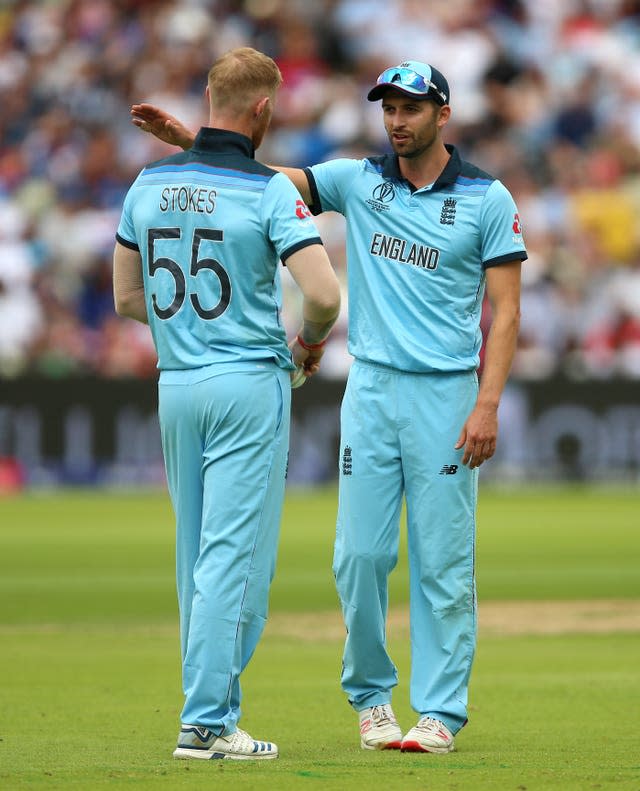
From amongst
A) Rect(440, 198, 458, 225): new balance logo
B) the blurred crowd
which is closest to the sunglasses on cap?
Rect(440, 198, 458, 225): new balance logo

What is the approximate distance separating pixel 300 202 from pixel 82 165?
18.6 m

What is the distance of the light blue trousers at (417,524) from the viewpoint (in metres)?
6.27

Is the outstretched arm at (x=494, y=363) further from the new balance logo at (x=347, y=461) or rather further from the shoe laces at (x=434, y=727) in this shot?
the shoe laces at (x=434, y=727)

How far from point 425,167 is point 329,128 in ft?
58.8

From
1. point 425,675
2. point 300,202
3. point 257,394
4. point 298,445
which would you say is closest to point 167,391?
point 257,394

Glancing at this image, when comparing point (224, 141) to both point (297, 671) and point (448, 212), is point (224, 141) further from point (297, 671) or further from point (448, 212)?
point (297, 671)

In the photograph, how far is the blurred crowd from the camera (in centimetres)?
2202

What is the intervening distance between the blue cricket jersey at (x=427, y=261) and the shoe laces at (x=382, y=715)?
1264 millimetres

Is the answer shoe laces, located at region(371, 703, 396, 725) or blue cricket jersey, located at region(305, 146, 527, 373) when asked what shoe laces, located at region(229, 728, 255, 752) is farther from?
blue cricket jersey, located at region(305, 146, 527, 373)

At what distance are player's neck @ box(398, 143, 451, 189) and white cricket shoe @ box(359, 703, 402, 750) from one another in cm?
196

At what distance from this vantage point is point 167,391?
5.96 metres

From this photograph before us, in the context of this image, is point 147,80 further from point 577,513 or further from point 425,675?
point 425,675

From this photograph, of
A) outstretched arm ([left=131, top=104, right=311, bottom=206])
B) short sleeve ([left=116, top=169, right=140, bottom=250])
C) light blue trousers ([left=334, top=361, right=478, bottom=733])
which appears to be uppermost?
outstretched arm ([left=131, top=104, right=311, bottom=206])

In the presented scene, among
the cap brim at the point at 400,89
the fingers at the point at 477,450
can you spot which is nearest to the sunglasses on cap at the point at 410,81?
the cap brim at the point at 400,89
